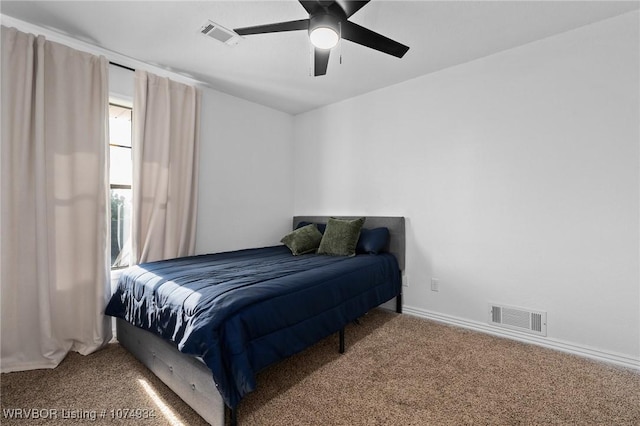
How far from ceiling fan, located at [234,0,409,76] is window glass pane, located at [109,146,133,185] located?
1.85 metres

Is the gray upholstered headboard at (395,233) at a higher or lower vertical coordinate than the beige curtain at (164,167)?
lower

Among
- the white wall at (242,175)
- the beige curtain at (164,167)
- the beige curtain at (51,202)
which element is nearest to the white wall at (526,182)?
the white wall at (242,175)

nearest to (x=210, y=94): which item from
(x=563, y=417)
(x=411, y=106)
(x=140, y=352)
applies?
(x=411, y=106)

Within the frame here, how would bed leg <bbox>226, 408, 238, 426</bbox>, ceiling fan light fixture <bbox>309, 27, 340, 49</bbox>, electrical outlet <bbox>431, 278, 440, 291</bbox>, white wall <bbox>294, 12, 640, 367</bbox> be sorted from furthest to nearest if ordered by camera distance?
electrical outlet <bbox>431, 278, 440, 291</bbox> < white wall <bbox>294, 12, 640, 367</bbox> < ceiling fan light fixture <bbox>309, 27, 340, 49</bbox> < bed leg <bbox>226, 408, 238, 426</bbox>

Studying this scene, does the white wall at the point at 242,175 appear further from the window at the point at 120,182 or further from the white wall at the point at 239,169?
the window at the point at 120,182

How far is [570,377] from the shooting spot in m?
2.00

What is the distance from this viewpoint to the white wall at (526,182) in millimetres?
2191

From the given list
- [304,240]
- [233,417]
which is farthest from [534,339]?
[233,417]

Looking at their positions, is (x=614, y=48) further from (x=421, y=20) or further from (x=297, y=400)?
(x=297, y=400)

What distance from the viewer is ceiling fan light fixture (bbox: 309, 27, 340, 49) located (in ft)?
5.66

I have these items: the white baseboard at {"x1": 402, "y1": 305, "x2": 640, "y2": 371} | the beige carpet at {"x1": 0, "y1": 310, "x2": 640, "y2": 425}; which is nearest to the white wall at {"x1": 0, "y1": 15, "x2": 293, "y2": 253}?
the beige carpet at {"x1": 0, "y1": 310, "x2": 640, "y2": 425}

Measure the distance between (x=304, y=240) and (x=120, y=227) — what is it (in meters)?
1.85

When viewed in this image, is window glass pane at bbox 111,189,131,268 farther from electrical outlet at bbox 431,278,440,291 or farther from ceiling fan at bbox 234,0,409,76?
electrical outlet at bbox 431,278,440,291

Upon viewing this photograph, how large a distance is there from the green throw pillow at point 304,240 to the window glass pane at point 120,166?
5.64 ft
